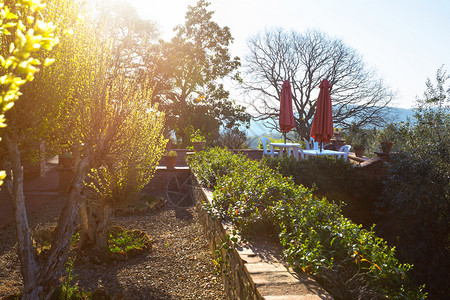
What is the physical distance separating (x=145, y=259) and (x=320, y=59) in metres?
23.0

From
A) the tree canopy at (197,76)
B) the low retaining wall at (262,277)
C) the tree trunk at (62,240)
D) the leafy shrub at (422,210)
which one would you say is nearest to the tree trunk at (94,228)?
the tree trunk at (62,240)

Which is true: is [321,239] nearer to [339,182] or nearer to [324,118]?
[339,182]

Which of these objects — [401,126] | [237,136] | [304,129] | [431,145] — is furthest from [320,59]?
[431,145]

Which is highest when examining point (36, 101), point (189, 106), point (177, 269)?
point (189, 106)

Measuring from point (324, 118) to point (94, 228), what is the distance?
6879mm

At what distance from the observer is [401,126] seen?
950cm

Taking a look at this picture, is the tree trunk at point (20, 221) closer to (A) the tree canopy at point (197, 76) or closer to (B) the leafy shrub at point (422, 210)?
(B) the leafy shrub at point (422, 210)

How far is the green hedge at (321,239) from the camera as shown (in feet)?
7.76

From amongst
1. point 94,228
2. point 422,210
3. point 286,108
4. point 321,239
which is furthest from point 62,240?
point 286,108

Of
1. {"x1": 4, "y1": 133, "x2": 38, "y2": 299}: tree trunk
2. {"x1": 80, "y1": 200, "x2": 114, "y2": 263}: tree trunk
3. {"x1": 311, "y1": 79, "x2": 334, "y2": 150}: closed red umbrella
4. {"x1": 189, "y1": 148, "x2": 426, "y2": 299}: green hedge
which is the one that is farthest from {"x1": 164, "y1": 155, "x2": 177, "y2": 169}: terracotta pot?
{"x1": 4, "y1": 133, "x2": 38, "y2": 299}: tree trunk

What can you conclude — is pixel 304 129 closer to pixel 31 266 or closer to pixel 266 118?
pixel 266 118

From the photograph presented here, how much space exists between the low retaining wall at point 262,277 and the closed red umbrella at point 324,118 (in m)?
6.29

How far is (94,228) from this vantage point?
5055 mm

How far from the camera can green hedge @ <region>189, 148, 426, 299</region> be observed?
2365 mm
